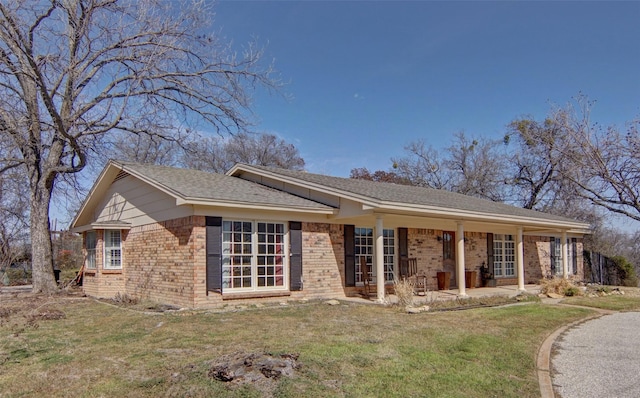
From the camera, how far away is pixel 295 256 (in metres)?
11.9

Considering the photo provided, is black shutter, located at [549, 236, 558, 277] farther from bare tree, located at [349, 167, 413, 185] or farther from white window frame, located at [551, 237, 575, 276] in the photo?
bare tree, located at [349, 167, 413, 185]

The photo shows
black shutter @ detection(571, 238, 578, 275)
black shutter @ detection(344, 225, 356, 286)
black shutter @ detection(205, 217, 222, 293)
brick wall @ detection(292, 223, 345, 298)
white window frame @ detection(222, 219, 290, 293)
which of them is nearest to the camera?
black shutter @ detection(205, 217, 222, 293)

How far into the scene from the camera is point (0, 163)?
1588 centimetres

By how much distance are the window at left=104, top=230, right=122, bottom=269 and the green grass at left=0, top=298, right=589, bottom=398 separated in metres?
3.80

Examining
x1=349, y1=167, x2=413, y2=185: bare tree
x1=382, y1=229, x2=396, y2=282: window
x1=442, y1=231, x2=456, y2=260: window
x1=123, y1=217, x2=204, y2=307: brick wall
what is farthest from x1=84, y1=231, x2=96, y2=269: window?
x1=349, y1=167, x2=413, y2=185: bare tree

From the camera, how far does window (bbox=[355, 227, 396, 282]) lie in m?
13.7

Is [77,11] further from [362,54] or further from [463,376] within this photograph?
[463,376]

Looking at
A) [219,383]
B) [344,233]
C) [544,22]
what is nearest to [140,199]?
[344,233]

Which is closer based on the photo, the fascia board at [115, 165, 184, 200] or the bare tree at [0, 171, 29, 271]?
the fascia board at [115, 165, 184, 200]

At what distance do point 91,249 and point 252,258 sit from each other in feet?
21.8

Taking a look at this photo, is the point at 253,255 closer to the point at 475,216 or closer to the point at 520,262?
the point at 475,216

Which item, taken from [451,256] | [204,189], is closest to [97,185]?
[204,189]

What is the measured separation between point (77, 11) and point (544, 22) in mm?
14394

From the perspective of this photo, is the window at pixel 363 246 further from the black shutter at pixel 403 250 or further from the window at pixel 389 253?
the black shutter at pixel 403 250
